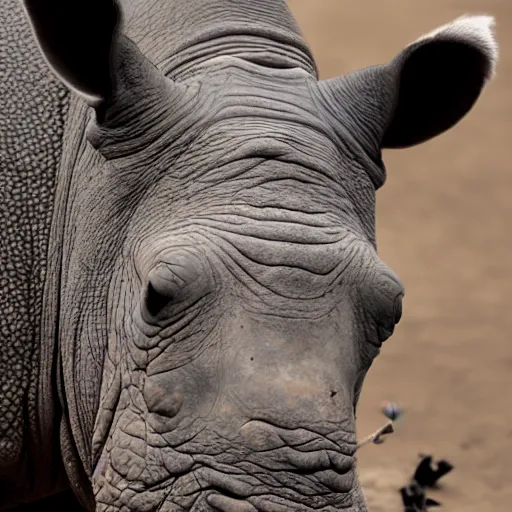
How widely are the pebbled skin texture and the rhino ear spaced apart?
39 centimetres

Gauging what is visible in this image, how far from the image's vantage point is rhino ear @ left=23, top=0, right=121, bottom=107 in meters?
3.13

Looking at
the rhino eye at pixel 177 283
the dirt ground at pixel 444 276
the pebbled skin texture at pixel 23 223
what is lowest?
the rhino eye at pixel 177 283

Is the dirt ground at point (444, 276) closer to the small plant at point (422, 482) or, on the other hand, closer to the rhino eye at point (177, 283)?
the small plant at point (422, 482)

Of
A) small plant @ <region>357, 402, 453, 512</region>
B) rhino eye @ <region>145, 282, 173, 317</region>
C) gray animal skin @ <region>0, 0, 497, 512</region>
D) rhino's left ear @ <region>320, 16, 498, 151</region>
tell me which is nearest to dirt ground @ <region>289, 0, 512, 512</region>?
small plant @ <region>357, 402, 453, 512</region>

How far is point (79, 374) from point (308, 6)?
37.9ft

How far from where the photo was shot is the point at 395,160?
39.9ft

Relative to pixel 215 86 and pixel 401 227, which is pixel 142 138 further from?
pixel 401 227

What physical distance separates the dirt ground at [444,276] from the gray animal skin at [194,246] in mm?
3508

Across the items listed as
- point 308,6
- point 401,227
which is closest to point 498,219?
point 401,227

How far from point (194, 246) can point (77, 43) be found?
27.6 inches

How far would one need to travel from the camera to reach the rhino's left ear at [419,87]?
10.9 ft

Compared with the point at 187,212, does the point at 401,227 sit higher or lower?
higher

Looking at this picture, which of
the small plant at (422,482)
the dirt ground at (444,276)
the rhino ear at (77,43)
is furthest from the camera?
the dirt ground at (444,276)

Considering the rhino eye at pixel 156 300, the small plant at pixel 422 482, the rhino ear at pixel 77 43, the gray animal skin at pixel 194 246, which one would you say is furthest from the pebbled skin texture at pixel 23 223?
the small plant at pixel 422 482
